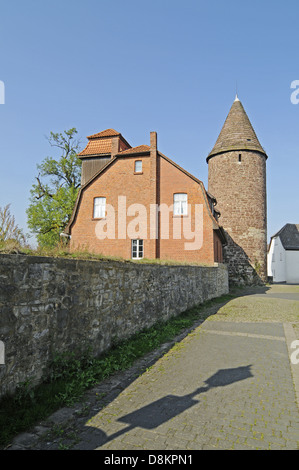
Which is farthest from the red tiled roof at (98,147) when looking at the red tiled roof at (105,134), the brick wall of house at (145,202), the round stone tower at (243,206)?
the round stone tower at (243,206)

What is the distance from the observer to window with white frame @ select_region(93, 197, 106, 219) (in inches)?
842

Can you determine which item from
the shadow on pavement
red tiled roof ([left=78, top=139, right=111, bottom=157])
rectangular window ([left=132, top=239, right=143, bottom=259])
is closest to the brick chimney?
rectangular window ([left=132, top=239, right=143, bottom=259])

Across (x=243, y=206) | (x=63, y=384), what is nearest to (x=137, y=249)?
(x=243, y=206)

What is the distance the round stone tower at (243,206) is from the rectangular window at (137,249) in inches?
428

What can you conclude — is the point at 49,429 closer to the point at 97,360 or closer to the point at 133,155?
the point at 97,360

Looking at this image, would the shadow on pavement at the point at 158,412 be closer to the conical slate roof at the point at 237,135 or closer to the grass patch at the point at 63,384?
the grass patch at the point at 63,384

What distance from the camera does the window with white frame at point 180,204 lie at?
1981cm

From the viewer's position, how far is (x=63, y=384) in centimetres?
422

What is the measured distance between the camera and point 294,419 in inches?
146

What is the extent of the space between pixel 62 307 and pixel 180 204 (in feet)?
52.3

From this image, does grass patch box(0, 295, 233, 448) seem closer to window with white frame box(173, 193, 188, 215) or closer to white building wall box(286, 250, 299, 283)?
window with white frame box(173, 193, 188, 215)

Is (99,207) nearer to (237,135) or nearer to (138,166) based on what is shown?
(138,166)

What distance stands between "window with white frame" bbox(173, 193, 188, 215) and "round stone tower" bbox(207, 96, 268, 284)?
9.42 m

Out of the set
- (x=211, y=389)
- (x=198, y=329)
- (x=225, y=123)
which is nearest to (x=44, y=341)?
(x=211, y=389)
